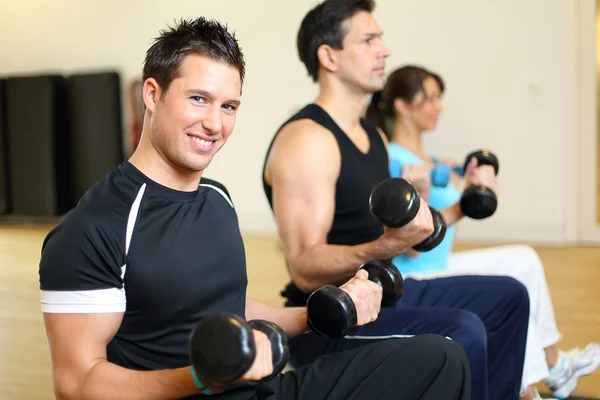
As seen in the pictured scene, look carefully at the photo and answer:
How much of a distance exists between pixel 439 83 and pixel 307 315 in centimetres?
192

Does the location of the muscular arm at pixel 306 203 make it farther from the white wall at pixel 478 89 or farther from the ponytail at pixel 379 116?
the white wall at pixel 478 89

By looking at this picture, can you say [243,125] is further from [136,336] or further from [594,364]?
[136,336]

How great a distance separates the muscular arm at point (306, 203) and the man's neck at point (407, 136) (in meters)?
1.09

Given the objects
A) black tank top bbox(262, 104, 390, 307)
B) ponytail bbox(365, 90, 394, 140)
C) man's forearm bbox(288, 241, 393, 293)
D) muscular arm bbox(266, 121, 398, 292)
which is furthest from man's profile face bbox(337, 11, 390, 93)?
ponytail bbox(365, 90, 394, 140)

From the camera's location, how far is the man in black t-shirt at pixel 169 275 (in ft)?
3.24

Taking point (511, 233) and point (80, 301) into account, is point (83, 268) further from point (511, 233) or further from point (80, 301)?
point (511, 233)

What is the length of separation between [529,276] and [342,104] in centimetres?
71

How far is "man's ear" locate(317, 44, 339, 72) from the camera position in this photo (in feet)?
6.15

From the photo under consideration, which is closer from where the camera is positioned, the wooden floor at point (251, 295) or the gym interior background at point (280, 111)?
the wooden floor at point (251, 295)

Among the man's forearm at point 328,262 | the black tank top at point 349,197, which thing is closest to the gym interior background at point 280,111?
the black tank top at point 349,197

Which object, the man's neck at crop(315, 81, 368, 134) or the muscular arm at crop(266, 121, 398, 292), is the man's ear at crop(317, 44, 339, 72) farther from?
the muscular arm at crop(266, 121, 398, 292)

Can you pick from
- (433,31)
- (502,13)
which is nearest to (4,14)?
(433,31)

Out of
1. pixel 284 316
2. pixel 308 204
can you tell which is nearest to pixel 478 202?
pixel 308 204

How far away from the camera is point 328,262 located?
5.19 feet
